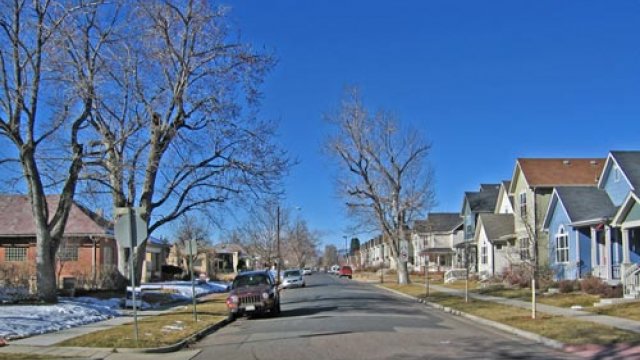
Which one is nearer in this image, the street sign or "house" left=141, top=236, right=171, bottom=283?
the street sign

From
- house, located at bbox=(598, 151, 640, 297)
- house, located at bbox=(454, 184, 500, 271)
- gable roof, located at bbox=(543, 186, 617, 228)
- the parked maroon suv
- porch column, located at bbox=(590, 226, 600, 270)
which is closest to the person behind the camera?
the parked maroon suv

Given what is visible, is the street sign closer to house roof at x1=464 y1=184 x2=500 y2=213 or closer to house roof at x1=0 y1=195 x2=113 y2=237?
house roof at x1=0 y1=195 x2=113 y2=237

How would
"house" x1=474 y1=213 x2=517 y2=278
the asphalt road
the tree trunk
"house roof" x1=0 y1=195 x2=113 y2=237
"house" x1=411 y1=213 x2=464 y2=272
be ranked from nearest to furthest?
the asphalt road
"house roof" x1=0 y1=195 x2=113 y2=237
"house" x1=474 y1=213 x2=517 y2=278
the tree trunk
"house" x1=411 y1=213 x2=464 y2=272

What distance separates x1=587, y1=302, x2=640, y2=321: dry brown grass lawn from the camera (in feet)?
66.5

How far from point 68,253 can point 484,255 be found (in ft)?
100

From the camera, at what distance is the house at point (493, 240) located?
167 ft

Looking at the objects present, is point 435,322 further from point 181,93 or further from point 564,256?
point 564,256

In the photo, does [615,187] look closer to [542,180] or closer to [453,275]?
[542,180]

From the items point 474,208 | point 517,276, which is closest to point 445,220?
point 474,208

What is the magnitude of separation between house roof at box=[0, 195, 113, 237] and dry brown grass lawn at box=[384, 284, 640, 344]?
27.5 metres

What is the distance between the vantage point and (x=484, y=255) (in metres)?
54.7

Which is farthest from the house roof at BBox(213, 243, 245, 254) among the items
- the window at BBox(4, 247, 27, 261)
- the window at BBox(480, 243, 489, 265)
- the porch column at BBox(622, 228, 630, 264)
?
the porch column at BBox(622, 228, 630, 264)

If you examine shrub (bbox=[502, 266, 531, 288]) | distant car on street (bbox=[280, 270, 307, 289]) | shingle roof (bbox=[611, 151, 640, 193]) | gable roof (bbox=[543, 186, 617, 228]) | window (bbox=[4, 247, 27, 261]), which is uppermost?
shingle roof (bbox=[611, 151, 640, 193])

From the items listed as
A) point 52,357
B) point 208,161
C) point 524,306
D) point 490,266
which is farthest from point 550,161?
point 52,357
